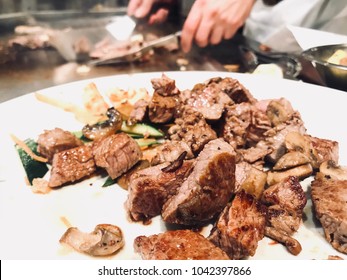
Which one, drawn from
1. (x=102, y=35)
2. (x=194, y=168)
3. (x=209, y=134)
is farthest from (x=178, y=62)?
(x=194, y=168)

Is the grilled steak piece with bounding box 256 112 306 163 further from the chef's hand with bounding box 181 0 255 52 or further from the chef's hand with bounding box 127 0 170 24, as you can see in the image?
the chef's hand with bounding box 127 0 170 24

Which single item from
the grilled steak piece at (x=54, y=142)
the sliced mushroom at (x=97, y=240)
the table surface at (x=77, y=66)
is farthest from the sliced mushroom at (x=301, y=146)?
the table surface at (x=77, y=66)

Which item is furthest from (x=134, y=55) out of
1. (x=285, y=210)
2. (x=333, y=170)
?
(x=285, y=210)

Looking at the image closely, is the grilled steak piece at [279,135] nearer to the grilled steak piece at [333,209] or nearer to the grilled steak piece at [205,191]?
the grilled steak piece at [333,209]

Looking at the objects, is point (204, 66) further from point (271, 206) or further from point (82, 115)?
point (271, 206)

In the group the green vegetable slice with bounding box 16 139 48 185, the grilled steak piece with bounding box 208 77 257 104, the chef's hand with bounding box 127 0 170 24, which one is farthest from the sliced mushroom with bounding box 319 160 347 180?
the chef's hand with bounding box 127 0 170 24
